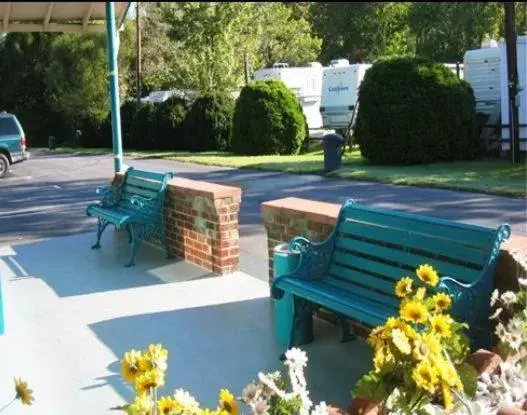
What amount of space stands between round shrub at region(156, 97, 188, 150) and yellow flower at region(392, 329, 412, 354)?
95.0 feet

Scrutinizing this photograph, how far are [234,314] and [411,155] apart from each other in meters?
13.4

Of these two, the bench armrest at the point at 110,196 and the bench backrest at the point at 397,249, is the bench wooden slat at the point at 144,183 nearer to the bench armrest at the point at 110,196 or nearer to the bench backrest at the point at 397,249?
the bench armrest at the point at 110,196

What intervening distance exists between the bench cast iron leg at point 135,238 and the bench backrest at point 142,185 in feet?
0.90

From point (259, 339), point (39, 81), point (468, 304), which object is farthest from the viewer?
point (39, 81)

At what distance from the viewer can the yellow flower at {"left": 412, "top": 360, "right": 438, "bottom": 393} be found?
2.12m

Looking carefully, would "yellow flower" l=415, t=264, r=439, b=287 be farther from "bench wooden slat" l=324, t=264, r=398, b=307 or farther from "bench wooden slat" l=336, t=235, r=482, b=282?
"bench wooden slat" l=324, t=264, r=398, b=307

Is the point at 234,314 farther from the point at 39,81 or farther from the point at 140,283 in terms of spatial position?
the point at 39,81

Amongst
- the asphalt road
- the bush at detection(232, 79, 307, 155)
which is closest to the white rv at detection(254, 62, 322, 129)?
the bush at detection(232, 79, 307, 155)

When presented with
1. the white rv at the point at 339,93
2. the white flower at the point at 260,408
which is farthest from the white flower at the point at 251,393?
the white rv at the point at 339,93

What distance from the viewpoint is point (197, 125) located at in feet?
95.9

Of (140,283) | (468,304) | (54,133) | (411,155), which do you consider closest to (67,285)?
(140,283)

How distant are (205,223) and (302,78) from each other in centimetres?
2188

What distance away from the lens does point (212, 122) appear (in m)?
28.5

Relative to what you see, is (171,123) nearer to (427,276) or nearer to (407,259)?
(407,259)
